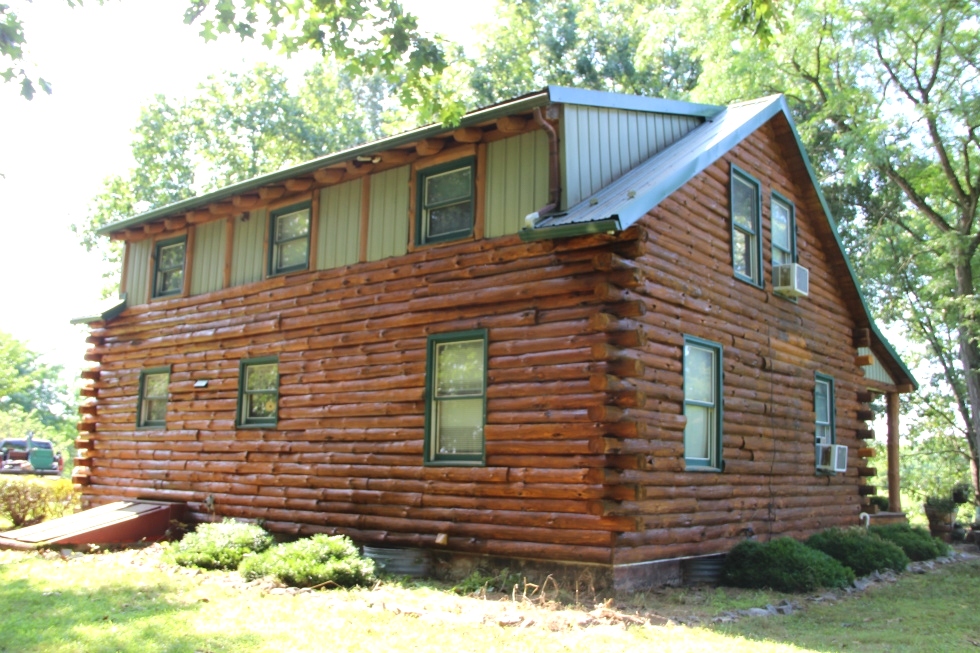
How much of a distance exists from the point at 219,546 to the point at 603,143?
7519 millimetres

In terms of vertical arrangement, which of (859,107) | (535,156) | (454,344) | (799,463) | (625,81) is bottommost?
(799,463)

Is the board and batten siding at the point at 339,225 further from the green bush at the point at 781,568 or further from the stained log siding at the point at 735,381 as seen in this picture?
the green bush at the point at 781,568

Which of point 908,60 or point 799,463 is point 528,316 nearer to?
point 799,463

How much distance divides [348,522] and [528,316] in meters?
4.19

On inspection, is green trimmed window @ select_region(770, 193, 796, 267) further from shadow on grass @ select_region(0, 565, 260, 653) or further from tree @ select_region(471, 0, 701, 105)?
A: tree @ select_region(471, 0, 701, 105)

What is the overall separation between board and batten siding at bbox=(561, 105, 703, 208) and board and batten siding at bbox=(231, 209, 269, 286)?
6294mm

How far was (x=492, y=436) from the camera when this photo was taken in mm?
11234

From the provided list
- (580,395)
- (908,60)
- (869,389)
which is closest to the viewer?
(580,395)

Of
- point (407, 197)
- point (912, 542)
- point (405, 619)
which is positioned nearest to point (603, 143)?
point (407, 197)

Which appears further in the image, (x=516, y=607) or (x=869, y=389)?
(x=869, y=389)

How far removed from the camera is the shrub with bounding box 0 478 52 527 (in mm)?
17219

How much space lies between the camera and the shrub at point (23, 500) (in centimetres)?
1722

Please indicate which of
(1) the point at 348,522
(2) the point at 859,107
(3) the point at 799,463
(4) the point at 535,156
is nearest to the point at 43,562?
(1) the point at 348,522

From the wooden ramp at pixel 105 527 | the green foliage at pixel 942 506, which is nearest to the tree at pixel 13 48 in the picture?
the wooden ramp at pixel 105 527
